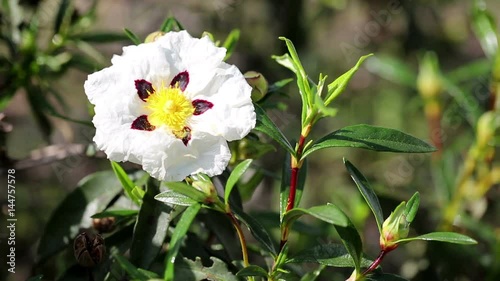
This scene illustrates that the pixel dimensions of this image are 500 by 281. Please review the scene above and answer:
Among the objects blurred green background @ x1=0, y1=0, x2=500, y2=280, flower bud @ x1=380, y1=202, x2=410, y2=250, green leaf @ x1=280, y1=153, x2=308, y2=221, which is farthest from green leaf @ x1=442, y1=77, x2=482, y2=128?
flower bud @ x1=380, y1=202, x2=410, y2=250

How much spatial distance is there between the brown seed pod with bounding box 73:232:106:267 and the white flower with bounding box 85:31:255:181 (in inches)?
8.3

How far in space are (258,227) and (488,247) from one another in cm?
109

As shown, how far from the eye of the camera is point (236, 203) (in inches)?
52.3

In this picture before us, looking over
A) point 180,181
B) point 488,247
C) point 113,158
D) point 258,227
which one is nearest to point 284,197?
point 258,227

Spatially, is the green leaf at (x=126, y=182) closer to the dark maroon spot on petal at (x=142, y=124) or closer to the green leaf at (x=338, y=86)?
the dark maroon spot on petal at (x=142, y=124)

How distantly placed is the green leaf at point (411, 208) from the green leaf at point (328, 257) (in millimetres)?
94

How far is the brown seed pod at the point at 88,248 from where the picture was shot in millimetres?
1236

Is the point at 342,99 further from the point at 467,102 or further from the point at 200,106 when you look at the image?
the point at 200,106

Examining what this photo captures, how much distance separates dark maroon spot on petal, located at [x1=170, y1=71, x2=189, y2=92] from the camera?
3.84ft

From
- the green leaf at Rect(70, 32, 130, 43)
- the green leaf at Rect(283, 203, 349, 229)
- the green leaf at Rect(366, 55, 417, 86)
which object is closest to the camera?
the green leaf at Rect(283, 203, 349, 229)

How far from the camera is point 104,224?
A: 139cm

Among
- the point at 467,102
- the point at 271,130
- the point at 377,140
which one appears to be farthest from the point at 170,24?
the point at 467,102

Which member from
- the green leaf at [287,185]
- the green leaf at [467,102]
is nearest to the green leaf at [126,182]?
the green leaf at [287,185]

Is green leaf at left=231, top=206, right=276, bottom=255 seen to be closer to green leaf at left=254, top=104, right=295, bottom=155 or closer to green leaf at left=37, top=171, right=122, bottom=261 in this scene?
green leaf at left=254, top=104, right=295, bottom=155
